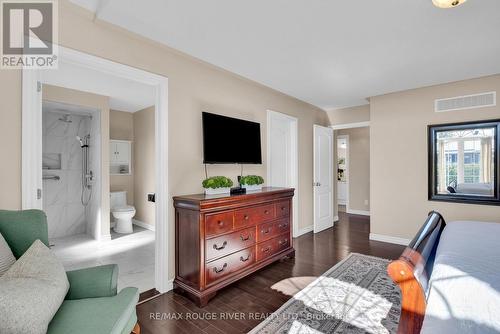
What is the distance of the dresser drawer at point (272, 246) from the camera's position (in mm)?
2991

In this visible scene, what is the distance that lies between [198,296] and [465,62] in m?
4.11

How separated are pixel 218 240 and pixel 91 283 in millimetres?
1167

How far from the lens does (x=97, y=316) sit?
1.28m

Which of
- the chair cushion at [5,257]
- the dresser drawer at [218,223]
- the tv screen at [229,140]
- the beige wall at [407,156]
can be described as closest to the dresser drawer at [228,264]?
the dresser drawer at [218,223]

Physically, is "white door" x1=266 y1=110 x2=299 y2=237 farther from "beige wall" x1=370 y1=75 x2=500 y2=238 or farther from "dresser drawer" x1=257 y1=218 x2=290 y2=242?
"beige wall" x1=370 y1=75 x2=500 y2=238

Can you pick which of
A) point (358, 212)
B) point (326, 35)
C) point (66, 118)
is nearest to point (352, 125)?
point (358, 212)

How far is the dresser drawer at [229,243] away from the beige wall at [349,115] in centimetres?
362

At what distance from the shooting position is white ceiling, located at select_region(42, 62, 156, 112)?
3.27 metres

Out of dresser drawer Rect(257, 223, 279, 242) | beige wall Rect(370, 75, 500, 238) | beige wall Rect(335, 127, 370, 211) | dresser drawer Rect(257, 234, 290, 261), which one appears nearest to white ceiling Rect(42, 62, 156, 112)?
dresser drawer Rect(257, 223, 279, 242)

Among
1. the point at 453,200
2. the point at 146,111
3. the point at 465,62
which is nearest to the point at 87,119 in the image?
the point at 146,111

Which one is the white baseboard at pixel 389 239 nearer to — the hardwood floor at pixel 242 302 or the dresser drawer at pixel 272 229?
the hardwood floor at pixel 242 302

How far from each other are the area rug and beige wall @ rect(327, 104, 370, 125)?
321 cm

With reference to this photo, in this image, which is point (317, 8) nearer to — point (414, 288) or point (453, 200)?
point (414, 288)

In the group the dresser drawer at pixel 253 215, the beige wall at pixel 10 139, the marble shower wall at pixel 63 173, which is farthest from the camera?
the marble shower wall at pixel 63 173
